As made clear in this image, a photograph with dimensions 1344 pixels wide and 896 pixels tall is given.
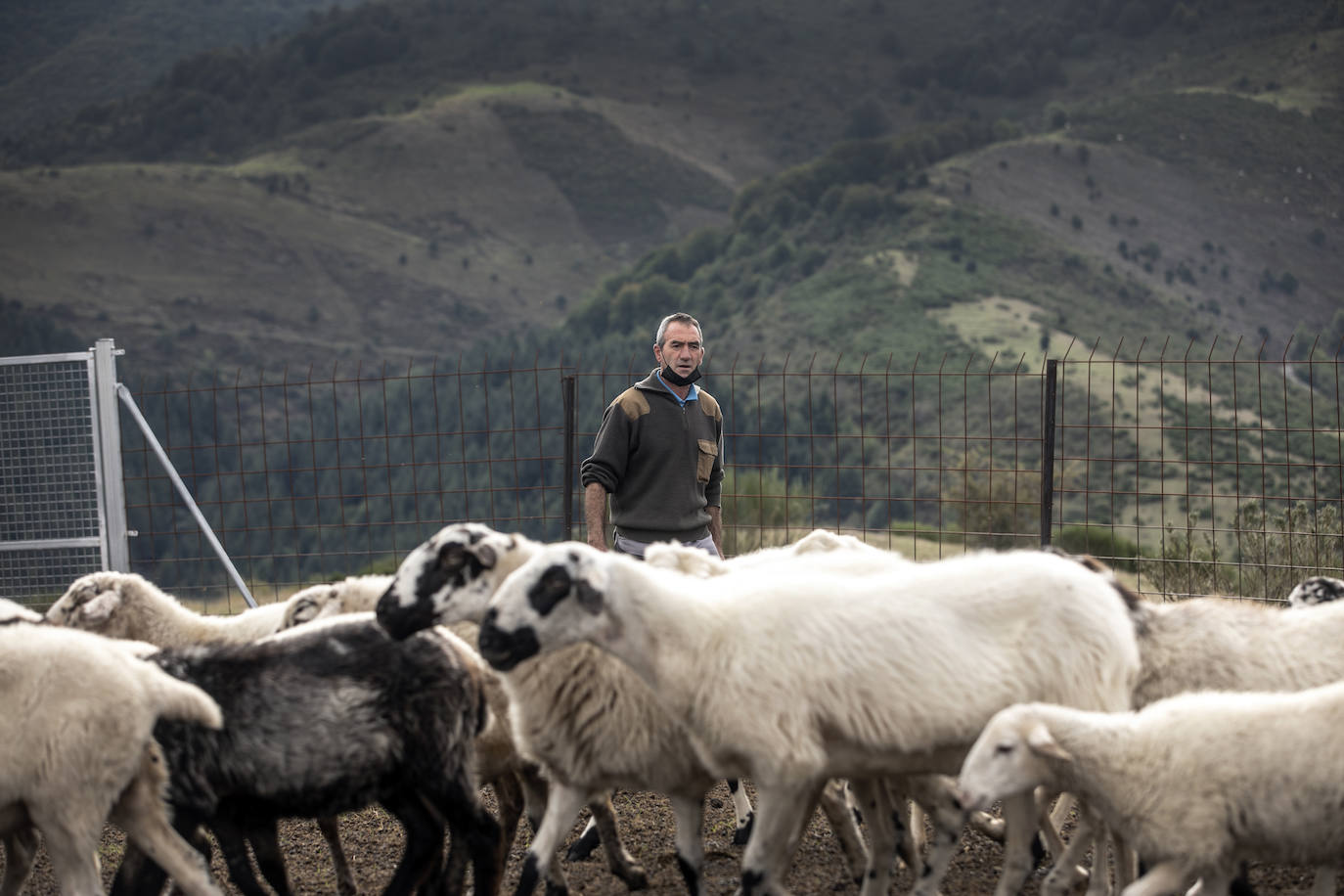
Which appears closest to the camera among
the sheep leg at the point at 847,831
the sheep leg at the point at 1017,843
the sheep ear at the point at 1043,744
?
the sheep ear at the point at 1043,744

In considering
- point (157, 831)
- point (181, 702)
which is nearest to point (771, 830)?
point (181, 702)

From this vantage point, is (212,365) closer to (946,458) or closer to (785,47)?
(946,458)

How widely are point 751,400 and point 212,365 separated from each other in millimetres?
49965

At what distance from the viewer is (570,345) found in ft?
240

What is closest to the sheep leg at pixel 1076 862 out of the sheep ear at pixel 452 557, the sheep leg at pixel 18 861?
the sheep ear at pixel 452 557

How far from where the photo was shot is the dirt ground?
6.27 m

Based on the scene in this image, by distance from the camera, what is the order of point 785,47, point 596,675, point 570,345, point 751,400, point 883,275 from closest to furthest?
point 596,675, point 751,400, point 883,275, point 570,345, point 785,47

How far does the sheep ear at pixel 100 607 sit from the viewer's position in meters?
6.96

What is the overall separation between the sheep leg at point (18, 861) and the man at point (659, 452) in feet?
10.7

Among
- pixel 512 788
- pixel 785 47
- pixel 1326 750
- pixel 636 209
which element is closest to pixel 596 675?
pixel 512 788

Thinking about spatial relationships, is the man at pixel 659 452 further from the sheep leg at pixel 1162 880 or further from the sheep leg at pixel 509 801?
the sheep leg at pixel 1162 880

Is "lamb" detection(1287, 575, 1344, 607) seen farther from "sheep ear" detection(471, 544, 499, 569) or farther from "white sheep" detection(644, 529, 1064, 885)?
"sheep ear" detection(471, 544, 499, 569)

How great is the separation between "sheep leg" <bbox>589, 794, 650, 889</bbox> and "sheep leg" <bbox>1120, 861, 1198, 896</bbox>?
8.08 ft

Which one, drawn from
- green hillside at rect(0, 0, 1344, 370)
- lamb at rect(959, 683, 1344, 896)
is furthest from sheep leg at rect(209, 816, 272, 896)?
green hillside at rect(0, 0, 1344, 370)
